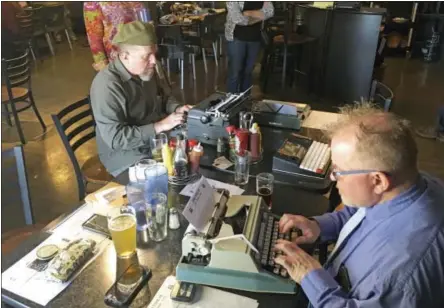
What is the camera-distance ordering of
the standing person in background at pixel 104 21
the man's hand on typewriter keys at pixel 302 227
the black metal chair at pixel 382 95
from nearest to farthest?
the man's hand on typewriter keys at pixel 302 227
the black metal chair at pixel 382 95
the standing person in background at pixel 104 21

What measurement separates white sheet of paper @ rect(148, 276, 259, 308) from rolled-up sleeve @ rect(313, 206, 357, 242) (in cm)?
43

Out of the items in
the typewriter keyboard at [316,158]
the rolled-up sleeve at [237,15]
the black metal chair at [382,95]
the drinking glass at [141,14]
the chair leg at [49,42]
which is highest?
the drinking glass at [141,14]

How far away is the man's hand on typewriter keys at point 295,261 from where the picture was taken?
1.17 metres

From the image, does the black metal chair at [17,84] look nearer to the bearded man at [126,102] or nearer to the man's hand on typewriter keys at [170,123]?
the bearded man at [126,102]

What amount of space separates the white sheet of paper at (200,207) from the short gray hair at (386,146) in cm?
49

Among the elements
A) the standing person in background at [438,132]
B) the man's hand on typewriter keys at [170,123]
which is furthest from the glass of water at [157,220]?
the standing person in background at [438,132]

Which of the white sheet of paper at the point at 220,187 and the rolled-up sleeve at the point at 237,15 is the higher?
the rolled-up sleeve at the point at 237,15

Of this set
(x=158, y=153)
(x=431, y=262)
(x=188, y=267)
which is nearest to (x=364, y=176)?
(x=431, y=262)

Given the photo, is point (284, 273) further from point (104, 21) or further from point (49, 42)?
point (49, 42)

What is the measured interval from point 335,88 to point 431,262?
14.0 ft

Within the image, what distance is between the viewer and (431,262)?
1.01m

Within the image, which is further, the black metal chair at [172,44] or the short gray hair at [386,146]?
the black metal chair at [172,44]

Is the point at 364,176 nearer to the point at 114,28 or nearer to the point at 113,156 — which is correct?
the point at 113,156

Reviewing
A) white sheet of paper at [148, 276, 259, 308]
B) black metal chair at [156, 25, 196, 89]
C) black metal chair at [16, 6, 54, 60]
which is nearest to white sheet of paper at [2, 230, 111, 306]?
white sheet of paper at [148, 276, 259, 308]
